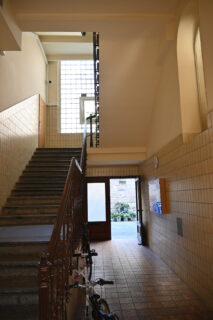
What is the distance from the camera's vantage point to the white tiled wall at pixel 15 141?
4.30 meters

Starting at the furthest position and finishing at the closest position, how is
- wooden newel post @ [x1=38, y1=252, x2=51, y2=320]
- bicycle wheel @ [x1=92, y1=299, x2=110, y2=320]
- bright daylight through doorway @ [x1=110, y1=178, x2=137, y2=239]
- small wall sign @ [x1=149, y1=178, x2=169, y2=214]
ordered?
bright daylight through doorway @ [x1=110, y1=178, x2=137, y2=239] → small wall sign @ [x1=149, y1=178, x2=169, y2=214] → bicycle wheel @ [x1=92, y1=299, x2=110, y2=320] → wooden newel post @ [x1=38, y1=252, x2=51, y2=320]

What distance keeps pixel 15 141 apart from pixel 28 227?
6.76ft

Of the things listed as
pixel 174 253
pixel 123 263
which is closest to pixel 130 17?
pixel 174 253

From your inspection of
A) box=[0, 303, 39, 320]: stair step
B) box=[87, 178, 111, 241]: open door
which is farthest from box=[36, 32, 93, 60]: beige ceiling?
box=[0, 303, 39, 320]: stair step

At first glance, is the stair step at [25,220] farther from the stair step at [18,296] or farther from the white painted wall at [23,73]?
the white painted wall at [23,73]

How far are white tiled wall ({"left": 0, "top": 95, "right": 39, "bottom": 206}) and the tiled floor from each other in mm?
2501

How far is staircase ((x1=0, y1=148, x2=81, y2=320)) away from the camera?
97.0 inches

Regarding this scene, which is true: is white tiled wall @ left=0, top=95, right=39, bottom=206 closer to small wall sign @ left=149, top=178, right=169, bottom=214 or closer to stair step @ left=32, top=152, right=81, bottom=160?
stair step @ left=32, top=152, right=81, bottom=160

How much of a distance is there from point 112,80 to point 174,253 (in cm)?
364

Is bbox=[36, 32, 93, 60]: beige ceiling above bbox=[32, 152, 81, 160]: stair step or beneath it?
above

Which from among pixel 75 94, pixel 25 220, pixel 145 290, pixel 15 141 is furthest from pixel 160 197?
pixel 75 94

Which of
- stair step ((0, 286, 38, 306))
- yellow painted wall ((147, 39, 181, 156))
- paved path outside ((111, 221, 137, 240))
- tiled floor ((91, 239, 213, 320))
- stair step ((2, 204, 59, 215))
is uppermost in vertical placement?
yellow painted wall ((147, 39, 181, 156))

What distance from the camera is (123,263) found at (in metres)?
5.05

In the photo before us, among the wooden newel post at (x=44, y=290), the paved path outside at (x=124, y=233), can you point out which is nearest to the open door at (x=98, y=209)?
the paved path outside at (x=124, y=233)
